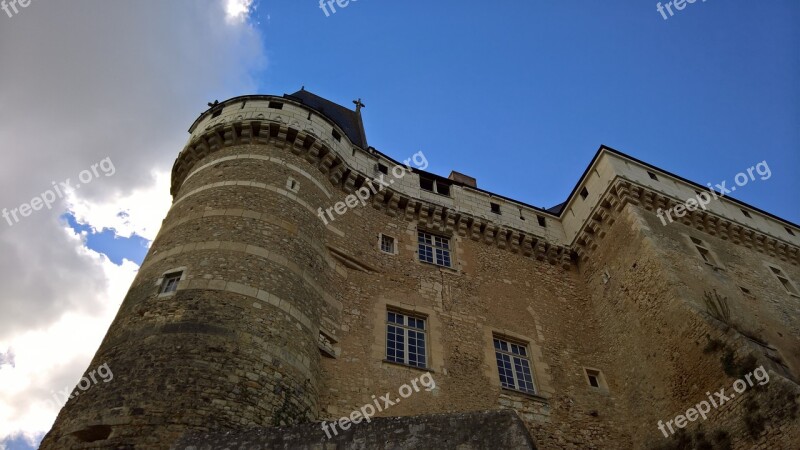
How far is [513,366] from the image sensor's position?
12.8 m

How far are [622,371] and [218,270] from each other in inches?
372

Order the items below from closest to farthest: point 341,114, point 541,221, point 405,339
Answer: point 405,339 < point 541,221 < point 341,114

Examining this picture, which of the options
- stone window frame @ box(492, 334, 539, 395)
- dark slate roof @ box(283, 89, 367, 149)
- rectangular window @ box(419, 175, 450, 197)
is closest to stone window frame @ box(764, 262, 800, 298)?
stone window frame @ box(492, 334, 539, 395)

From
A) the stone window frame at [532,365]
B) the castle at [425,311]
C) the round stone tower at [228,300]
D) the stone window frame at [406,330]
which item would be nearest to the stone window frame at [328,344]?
the castle at [425,311]

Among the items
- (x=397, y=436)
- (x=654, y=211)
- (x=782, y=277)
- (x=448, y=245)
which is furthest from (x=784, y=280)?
(x=397, y=436)

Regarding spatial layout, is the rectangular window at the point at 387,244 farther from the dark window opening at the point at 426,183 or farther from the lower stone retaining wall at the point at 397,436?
the lower stone retaining wall at the point at 397,436

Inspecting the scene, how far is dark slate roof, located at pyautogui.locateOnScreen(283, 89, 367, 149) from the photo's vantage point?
18359 millimetres

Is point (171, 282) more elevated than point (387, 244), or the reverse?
point (387, 244)

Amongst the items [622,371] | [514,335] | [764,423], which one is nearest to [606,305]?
[622,371]

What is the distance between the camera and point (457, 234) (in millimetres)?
15797

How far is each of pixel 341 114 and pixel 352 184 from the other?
5702mm

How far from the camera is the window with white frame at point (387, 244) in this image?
14.1 meters

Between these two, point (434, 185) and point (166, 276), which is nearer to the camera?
point (166, 276)

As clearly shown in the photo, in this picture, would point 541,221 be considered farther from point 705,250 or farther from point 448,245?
point 705,250
